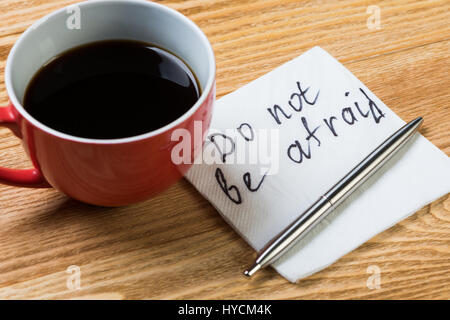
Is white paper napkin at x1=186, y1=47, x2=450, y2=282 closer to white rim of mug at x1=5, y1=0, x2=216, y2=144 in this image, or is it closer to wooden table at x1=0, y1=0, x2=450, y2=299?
wooden table at x1=0, y1=0, x2=450, y2=299

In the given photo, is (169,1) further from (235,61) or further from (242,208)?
(242,208)

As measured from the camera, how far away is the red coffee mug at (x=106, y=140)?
375 mm

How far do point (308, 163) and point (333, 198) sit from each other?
0.05 m

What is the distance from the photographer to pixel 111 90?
452 millimetres

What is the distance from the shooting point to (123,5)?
46 cm

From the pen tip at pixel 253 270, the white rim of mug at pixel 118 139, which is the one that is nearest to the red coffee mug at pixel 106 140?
the white rim of mug at pixel 118 139

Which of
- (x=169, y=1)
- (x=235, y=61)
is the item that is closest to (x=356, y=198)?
(x=235, y=61)

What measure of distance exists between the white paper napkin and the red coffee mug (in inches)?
3.3

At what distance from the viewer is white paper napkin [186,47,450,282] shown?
1.53ft

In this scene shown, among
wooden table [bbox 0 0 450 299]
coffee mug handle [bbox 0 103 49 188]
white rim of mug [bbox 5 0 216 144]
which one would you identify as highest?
white rim of mug [bbox 5 0 216 144]

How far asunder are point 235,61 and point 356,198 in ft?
0.73

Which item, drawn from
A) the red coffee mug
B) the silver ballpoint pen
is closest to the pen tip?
the silver ballpoint pen

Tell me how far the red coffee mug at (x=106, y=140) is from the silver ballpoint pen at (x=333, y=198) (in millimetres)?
104

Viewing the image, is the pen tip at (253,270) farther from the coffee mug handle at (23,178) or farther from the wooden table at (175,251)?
the coffee mug handle at (23,178)
